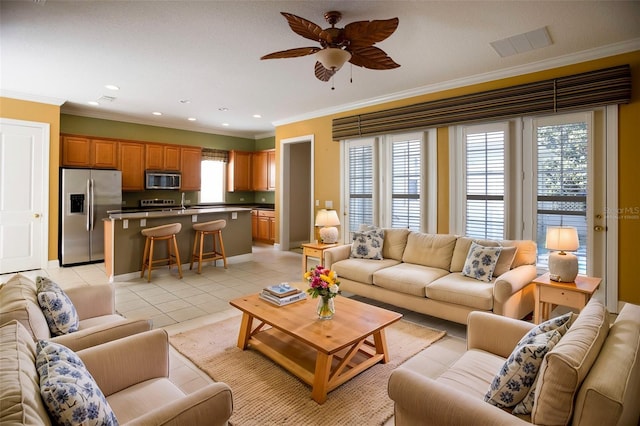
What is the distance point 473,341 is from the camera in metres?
2.12

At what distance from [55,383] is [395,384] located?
1276mm

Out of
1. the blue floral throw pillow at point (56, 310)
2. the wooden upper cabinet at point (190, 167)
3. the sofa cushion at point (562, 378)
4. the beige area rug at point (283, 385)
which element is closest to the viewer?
the sofa cushion at point (562, 378)

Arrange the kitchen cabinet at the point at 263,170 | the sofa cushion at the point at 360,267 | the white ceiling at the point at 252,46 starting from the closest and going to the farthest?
the white ceiling at the point at 252,46
the sofa cushion at the point at 360,267
the kitchen cabinet at the point at 263,170

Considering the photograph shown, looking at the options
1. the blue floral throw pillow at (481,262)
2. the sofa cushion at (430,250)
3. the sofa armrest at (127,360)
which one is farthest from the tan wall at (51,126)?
the blue floral throw pillow at (481,262)

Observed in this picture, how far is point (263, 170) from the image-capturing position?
892 cm

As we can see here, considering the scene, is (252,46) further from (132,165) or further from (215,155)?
(215,155)

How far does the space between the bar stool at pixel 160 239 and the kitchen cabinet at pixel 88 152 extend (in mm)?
2595

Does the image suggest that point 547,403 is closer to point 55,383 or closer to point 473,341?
point 473,341

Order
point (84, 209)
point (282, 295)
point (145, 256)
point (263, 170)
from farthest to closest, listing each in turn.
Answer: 1. point (263, 170)
2. point (84, 209)
3. point (145, 256)
4. point (282, 295)

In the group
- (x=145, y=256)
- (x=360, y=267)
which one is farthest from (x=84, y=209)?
(x=360, y=267)

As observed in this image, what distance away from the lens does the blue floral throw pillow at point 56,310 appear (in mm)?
1910

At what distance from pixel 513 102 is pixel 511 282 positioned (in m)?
2.35

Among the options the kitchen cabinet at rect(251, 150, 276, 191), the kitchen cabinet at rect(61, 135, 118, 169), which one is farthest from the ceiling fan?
the kitchen cabinet at rect(251, 150, 276, 191)

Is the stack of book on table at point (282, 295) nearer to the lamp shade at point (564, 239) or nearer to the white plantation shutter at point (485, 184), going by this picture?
the lamp shade at point (564, 239)
